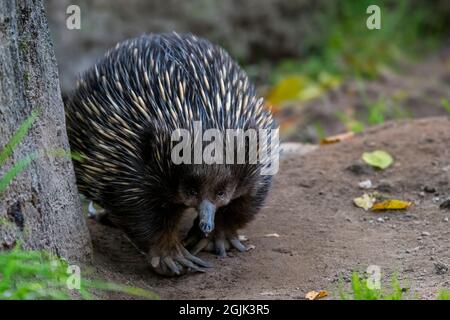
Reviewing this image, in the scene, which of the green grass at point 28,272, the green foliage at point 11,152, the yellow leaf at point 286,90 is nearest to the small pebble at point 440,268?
the green grass at point 28,272

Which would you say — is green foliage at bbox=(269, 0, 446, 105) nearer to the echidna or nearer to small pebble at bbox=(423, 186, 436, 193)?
small pebble at bbox=(423, 186, 436, 193)

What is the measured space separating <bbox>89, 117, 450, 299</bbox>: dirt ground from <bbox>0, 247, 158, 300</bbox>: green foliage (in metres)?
0.60

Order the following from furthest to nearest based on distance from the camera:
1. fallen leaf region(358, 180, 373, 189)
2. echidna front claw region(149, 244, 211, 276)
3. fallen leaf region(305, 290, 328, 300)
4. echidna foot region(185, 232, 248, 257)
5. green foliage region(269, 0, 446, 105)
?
green foliage region(269, 0, 446, 105), fallen leaf region(358, 180, 373, 189), echidna foot region(185, 232, 248, 257), echidna front claw region(149, 244, 211, 276), fallen leaf region(305, 290, 328, 300)

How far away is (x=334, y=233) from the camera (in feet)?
16.9

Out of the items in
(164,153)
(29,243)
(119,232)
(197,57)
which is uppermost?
(197,57)

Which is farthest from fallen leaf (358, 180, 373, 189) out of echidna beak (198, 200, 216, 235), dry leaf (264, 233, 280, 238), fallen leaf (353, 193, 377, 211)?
echidna beak (198, 200, 216, 235)

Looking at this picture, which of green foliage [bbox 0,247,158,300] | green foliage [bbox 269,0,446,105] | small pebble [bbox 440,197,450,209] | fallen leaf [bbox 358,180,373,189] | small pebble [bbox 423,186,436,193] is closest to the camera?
green foliage [bbox 0,247,158,300]

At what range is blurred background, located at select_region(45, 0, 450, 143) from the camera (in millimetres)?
9219

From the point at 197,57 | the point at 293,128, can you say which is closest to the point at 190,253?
the point at 197,57

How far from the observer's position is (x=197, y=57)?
4930 millimetres

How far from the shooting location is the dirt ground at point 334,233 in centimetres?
447

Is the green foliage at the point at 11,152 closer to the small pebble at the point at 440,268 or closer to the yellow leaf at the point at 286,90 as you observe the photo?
the small pebble at the point at 440,268
